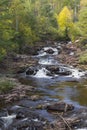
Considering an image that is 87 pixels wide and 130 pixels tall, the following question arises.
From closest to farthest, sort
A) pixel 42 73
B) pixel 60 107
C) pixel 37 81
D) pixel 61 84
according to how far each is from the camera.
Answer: pixel 60 107
pixel 61 84
pixel 37 81
pixel 42 73

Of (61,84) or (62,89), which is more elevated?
(62,89)

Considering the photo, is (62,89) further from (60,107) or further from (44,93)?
(60,107)

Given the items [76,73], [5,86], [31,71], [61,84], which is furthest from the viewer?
[31,71]

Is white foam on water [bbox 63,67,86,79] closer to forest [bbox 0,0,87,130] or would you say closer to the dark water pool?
forest [bbox 0,0,87,130]

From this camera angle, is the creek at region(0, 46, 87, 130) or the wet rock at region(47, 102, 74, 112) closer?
the creek at region(0, 46, 87, 130)

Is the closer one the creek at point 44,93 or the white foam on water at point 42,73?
the creek at point 44,93

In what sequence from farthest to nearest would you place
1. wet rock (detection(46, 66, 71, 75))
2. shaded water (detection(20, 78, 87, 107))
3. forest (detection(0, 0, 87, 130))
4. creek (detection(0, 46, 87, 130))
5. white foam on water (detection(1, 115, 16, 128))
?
wet rock (detection(46, 66, 71, 75)) < shaded water (detection(20, 78, 87, 107)) < forest (detection(0, 0, 87, 130)) < creek (detection(0, 46, 87, 130)) < white foam on water (detection(1, 115, 16, 128))

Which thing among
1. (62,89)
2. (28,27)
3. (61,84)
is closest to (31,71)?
(61,84)

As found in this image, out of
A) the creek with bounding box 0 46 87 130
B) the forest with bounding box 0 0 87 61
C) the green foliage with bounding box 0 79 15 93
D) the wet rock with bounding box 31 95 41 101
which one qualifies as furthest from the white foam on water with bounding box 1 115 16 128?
the forest with bounding box 0 0 87 61

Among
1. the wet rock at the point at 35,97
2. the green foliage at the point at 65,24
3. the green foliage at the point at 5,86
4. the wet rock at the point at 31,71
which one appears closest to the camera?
the wet rock at the point at 35,97

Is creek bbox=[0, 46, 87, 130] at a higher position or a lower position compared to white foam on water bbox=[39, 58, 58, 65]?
higher

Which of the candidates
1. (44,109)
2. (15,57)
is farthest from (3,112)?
(15,57)

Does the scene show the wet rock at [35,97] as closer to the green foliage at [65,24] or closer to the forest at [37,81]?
the forest at [37,81]

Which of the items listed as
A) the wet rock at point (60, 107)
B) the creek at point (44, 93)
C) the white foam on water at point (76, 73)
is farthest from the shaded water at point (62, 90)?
the white foam on water at point (76, 73)
